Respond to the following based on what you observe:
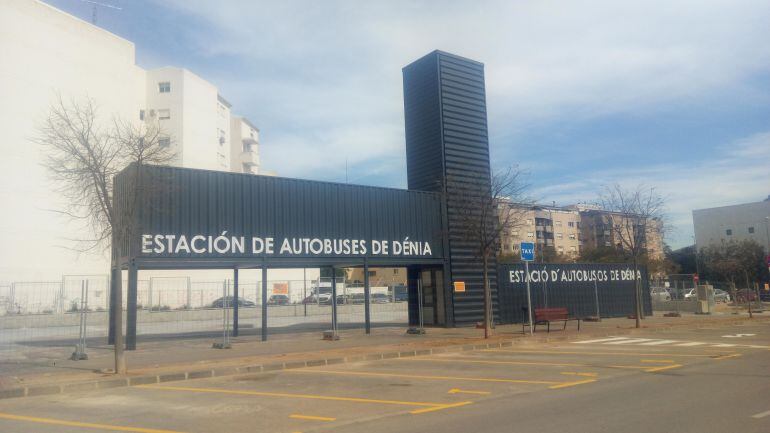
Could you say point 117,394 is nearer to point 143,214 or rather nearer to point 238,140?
point 143,214

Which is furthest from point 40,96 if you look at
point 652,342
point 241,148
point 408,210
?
point 652,342

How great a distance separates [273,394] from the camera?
35.0ft

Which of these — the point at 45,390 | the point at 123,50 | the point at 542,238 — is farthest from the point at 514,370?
the point at 542,238

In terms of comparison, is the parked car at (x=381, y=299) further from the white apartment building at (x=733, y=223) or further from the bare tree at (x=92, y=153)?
the white apartment building at (x=733, y=223)

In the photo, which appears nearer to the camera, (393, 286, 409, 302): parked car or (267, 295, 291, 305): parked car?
(267, 295, 291, 305): parked car

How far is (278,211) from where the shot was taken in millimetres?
21500

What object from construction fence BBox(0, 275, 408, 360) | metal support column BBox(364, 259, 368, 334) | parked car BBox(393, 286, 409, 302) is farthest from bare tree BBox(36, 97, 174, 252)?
parked car BBox(393, 286, 409, 302)

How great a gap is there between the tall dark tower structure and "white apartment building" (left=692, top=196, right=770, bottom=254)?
64.9m

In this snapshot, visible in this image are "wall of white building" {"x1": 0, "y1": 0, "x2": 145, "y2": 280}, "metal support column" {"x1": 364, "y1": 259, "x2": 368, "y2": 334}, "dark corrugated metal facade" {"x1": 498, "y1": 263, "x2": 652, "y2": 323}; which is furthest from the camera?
"wall of white building" {"x1": 0, "y1": 0, "x2": 145, "y2": 280}

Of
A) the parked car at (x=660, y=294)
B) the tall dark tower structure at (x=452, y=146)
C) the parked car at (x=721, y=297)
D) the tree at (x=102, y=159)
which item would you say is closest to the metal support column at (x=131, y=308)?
the tree at (x=102, y=159)

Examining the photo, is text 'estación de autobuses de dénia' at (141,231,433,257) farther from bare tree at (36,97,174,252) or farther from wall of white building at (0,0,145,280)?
wall of white building at (0,0,145,280)

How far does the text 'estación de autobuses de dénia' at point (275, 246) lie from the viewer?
1872 cm

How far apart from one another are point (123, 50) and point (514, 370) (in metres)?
54.6

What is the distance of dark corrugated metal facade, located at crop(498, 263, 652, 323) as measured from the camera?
88.4 ft
